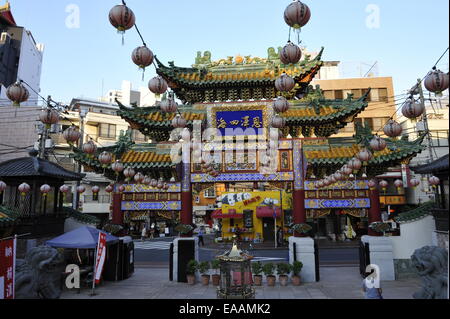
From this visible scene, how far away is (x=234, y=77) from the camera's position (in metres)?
15.1

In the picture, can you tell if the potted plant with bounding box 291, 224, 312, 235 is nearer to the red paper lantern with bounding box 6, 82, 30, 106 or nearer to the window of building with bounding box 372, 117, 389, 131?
the red paper lantern with bounding box 6, 82, 30, 106

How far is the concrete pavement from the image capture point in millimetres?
11617

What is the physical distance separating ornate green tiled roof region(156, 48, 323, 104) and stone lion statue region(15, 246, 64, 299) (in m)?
10.4

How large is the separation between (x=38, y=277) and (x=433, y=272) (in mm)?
7895

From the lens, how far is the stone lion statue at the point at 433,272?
19.0ft

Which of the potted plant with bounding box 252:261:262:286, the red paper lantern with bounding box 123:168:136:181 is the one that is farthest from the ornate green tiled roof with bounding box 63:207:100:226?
the potted plant with bounding box 252:261:262:286

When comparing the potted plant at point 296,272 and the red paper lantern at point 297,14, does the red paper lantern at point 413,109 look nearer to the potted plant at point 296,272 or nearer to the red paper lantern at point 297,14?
the red paper lantern at point 297,14

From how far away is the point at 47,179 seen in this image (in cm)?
1479

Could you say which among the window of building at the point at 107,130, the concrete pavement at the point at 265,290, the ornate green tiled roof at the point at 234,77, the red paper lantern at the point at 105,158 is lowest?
the concrete pavement at the point at 265,290

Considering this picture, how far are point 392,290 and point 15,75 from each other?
43689 mm

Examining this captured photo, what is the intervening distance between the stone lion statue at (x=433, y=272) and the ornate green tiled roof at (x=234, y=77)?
33.7 feet

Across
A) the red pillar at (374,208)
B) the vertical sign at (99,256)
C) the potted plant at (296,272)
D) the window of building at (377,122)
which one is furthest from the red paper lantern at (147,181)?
the window of building at (377,122)

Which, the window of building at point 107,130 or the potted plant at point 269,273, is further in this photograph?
the window of building at point 107,130
